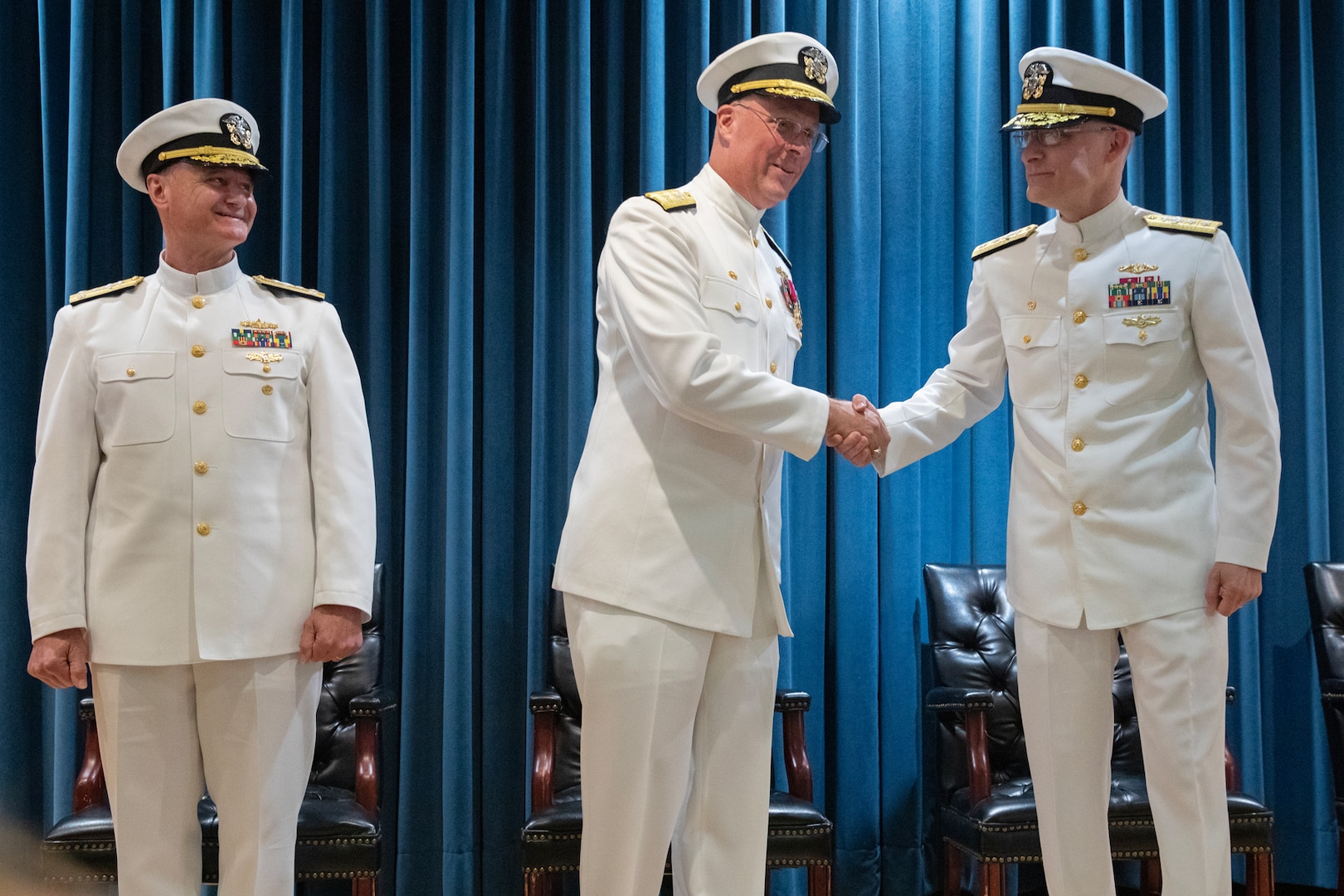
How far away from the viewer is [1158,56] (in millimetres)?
3992

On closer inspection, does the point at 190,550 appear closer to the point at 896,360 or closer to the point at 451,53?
the point at 451,53

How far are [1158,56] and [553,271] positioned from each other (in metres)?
2.19

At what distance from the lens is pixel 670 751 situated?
6.88ft

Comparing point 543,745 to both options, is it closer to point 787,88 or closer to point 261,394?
point 261,394

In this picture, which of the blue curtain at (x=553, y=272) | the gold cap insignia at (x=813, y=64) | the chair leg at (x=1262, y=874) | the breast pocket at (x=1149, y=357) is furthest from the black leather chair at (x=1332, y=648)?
the gold cap insignia at (x=813, y=64)

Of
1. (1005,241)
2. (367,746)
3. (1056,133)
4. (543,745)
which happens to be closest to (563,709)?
(543,745)

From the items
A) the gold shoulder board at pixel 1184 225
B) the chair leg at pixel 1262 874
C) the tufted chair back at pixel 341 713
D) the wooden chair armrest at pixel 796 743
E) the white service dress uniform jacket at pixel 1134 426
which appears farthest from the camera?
the tufted chair back at pixel 341 713

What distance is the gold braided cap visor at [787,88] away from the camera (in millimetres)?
2295

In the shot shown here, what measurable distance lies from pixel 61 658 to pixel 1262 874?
291 cm

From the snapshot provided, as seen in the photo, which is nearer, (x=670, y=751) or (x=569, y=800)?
(x=670, y=751)

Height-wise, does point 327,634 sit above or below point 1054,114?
below

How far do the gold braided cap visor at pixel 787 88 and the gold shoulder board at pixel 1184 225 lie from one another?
75 centimetres

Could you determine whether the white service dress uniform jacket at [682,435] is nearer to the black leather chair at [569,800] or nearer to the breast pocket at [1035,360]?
the breast pocket at [1035,360]

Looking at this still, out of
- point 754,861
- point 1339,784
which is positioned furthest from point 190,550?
point 1339,784
